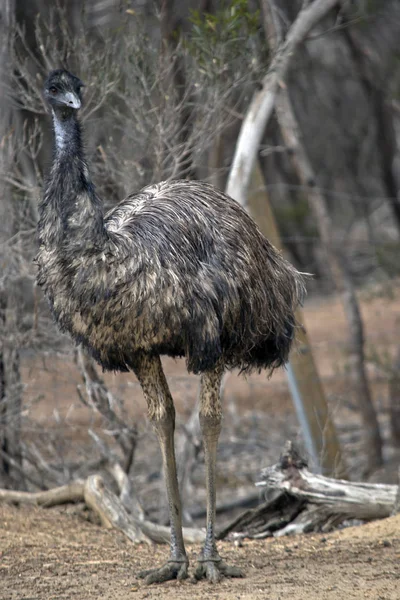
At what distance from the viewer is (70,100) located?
4.77 meters

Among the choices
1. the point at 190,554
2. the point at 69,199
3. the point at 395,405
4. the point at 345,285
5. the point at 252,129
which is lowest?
the point at 395,405

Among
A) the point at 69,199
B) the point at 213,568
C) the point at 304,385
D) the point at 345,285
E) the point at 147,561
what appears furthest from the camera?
the point at 345,285

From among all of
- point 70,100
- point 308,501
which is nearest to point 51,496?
point 308,501

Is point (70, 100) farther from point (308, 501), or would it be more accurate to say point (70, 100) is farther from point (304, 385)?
point (304, 385)

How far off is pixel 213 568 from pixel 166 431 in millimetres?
740

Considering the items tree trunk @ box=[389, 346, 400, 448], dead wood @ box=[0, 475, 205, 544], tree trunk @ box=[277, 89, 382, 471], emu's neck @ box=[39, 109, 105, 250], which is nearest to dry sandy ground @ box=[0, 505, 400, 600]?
dead wood @ box=[0, 475, 205, 544]

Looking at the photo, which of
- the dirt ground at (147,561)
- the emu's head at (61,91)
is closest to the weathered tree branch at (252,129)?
the dirt ground at (147,561)

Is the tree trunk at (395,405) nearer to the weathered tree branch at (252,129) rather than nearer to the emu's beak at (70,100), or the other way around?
the weathered tree branch at (252,129)

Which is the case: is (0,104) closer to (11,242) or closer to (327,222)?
(11,242)

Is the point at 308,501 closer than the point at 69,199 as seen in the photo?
No

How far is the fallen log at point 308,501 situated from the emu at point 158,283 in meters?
1.40

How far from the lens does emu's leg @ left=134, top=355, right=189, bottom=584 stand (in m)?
5.01

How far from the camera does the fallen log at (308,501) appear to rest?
648cm

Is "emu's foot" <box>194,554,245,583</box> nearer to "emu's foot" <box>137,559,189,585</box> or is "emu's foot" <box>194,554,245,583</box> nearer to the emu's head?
"emu's foot" <box>137,559,189,585</box>
